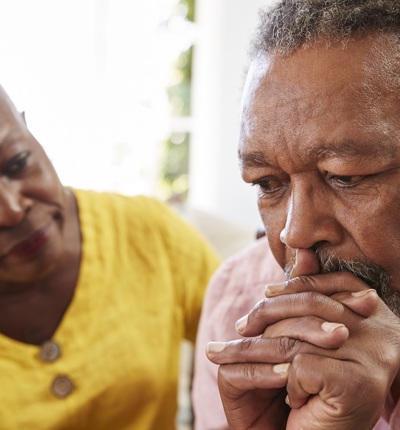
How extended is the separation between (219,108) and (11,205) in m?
2.26

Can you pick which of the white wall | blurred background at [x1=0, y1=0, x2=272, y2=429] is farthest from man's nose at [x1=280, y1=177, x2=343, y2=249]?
the white wall

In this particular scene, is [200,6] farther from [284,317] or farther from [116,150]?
[284,317]

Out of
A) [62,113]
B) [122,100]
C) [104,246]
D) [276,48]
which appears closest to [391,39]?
[276,48]

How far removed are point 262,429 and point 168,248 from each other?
75 centimetres

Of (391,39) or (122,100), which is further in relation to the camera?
(122,100)

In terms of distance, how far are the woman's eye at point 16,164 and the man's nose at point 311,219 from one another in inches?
24.4

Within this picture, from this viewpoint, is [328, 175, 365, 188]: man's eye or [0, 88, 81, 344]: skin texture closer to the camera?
[328, 175, 365, 188]: man's eye

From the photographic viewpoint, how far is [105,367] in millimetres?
1463

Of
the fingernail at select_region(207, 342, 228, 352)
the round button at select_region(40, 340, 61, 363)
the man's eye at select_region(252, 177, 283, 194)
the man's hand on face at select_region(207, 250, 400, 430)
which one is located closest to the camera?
the man's hand on face at select_region(207, 250, 400, 430)

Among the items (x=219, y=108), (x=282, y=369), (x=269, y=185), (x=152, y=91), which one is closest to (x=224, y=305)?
(x=269, y=185)

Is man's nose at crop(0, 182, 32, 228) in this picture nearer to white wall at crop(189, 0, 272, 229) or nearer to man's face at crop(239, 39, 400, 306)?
man's face at crop(239, 39, 400, 306)

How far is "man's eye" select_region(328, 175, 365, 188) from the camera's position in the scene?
3.06ft

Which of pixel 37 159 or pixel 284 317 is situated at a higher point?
pixel 37 159

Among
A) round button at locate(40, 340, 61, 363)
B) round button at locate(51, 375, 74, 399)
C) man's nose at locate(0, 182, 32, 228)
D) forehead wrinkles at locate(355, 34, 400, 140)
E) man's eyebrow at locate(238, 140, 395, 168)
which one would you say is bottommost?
round button at locate(51, 375, 74, 399)
